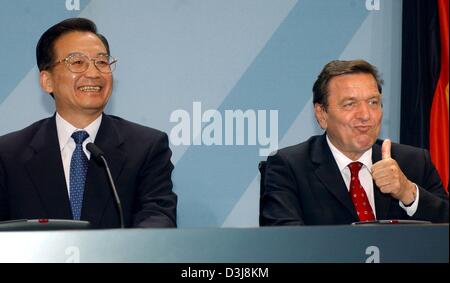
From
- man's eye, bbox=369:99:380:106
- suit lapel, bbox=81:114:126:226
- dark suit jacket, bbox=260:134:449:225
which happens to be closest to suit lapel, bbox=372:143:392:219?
dark suit jacket, bbox=260:134:449:225

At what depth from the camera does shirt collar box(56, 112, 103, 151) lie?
3551 mm

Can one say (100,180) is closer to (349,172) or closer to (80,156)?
(80,156)

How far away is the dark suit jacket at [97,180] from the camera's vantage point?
3.32 m

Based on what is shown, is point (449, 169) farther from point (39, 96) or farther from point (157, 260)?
point (157, 260)

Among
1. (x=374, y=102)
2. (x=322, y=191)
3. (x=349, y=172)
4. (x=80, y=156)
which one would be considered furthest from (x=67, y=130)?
(x=374, y=102)

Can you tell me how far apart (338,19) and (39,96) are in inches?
70.8

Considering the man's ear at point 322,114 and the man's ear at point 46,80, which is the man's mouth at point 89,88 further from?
the man's ear at point 322,114

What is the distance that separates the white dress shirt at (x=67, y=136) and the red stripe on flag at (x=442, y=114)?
201 centimetres

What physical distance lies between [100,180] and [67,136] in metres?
0.32

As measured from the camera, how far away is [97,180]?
3.37m

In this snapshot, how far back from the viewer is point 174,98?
15.2ft

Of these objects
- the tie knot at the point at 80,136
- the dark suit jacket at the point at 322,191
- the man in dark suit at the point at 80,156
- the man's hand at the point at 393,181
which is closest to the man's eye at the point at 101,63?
the man in dark suit at the point at 80,156

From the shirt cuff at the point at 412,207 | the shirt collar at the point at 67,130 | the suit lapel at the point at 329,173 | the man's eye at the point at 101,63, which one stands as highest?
the man's eye at the point at 101,63

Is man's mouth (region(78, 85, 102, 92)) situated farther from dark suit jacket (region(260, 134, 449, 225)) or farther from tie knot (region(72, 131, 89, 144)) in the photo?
dark suit jacket (region(260, 134, 449, 225))
